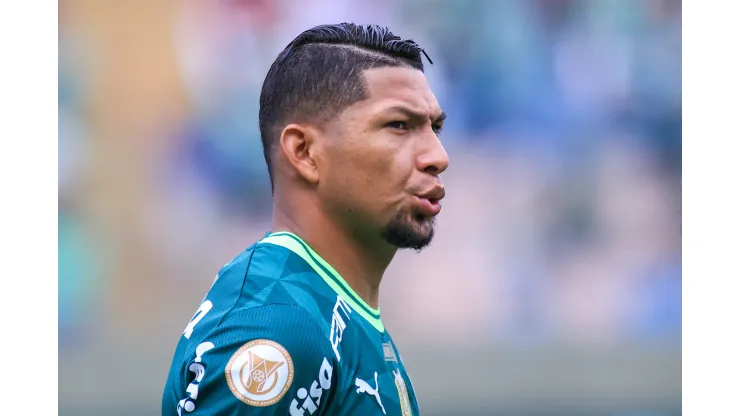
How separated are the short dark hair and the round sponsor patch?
2.41ft

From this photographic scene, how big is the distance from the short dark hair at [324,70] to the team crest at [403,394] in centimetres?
72

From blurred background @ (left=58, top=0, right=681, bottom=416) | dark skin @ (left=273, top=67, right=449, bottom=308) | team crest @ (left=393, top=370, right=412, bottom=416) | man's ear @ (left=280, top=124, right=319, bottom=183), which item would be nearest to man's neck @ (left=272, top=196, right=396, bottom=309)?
dark skin @ (left=273, top=67, right=449, bottom=308)

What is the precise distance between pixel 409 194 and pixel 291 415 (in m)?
0.72

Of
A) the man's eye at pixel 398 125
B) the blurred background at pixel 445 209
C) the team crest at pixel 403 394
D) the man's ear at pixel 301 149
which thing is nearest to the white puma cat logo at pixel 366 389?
the team crest at pixel 403 394

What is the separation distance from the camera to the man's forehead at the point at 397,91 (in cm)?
259

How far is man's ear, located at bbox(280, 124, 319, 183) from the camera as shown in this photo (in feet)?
8.57

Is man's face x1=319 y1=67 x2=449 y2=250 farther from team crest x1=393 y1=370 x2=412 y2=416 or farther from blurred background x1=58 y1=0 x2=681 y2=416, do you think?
blurred background x1=58 y1=0 x2=681 y2=416

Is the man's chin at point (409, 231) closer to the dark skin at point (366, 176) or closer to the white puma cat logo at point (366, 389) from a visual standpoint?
the dark skin at point (366, 176)

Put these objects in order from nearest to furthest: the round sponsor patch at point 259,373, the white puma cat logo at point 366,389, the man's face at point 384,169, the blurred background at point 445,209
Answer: the round sponsor patch at point 259,373 → the white puma cat logo at point 366,389 → the man's face at point 384,169 → the blurred background at point 445,209

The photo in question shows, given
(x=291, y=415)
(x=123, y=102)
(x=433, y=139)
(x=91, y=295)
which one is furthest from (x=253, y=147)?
(x=291, y=415)

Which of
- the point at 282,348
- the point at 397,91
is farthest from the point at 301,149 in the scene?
the point at 282,348

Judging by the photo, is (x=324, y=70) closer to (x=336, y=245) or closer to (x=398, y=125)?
(x=398, y=125)

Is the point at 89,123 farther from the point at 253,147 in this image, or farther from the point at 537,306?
the point at 537,306

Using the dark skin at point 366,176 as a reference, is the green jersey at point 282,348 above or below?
below
